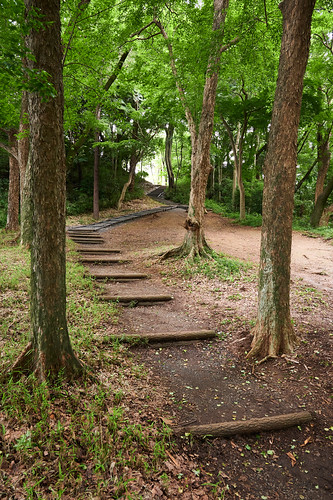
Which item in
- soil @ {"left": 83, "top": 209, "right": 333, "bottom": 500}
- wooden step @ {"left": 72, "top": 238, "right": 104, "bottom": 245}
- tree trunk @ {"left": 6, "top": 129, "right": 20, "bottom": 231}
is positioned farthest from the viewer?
tree trunk @ {"left": 6, "top": 129, "right": 20, "bottom": 231}

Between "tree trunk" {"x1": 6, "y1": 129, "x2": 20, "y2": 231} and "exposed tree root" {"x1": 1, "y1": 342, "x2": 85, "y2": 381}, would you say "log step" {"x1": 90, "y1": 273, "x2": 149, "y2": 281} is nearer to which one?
"exposed tree root" {"x1": 1, "y1": 342, "x2": 85, "y2": 381}

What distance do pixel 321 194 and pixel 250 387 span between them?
47.4ft

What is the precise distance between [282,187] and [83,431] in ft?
11.9

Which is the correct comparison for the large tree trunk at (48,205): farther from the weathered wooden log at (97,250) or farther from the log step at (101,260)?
the weathered wooden log at (97,250)

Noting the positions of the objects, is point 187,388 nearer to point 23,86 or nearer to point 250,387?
point 250,387

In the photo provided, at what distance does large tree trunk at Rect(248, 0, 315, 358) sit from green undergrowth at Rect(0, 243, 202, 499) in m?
1.95

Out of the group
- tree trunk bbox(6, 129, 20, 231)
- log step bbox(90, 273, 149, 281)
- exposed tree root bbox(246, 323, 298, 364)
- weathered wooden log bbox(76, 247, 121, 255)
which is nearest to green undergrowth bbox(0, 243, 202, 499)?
exposed tree root bbox(246, 323, 298, 364)

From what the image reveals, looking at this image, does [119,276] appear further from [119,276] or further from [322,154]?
[322,154]

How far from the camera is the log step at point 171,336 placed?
436 cm

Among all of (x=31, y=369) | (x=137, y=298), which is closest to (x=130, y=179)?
(x=137, y=298)

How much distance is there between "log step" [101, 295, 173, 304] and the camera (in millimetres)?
5660

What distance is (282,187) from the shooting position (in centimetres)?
390

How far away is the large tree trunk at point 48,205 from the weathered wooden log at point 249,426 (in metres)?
1.41

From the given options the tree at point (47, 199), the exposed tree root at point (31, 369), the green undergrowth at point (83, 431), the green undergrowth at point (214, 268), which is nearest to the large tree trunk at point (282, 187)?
the green undergrowth at point (83, 431)
